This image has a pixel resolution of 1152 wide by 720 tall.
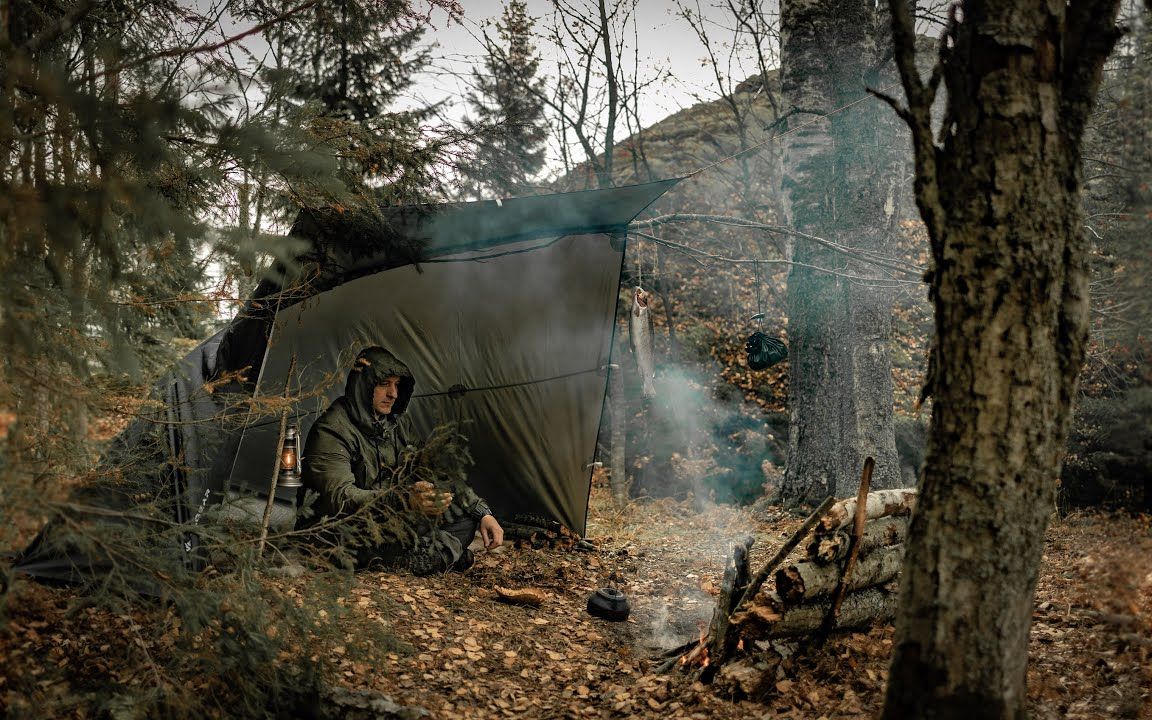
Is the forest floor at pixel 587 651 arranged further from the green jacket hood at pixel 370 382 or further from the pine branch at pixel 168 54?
the pine branch at pixel 168 54

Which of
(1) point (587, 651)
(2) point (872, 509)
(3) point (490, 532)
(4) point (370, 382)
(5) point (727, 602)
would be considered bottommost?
(1) point (587, 651)

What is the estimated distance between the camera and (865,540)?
3.85 meters

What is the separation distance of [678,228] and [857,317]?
24.5ft

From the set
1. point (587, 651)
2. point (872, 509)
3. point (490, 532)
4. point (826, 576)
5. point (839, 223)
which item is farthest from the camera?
point (839, 223)

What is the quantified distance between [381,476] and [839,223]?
4.68 metres

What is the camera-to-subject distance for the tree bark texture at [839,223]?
254 inches

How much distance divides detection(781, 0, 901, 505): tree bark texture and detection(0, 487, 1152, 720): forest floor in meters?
1.82

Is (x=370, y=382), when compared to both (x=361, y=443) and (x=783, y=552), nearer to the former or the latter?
(x=361, y=443)

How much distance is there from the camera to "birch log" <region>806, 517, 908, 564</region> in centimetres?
361

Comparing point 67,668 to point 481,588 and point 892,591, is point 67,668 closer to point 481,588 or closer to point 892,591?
point 481,588

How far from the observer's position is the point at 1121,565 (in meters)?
3.38

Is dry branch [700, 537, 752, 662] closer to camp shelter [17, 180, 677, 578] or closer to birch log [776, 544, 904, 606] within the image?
birch log [776, 544, 904, 606]

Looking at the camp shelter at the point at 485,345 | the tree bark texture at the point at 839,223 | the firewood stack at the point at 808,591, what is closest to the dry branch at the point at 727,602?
the firewood stack at the point at 808,591

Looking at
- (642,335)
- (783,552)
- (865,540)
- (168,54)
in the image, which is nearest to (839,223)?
(642,335)
